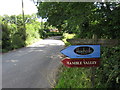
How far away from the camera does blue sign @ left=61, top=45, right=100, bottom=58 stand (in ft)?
10.9

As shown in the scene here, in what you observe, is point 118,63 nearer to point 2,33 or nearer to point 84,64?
point 84,64

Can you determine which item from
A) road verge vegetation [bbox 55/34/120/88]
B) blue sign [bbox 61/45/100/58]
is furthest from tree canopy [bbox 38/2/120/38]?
blue sign [bbox 61/45/100/58]

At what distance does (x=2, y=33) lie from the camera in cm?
1442

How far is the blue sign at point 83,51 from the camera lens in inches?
131

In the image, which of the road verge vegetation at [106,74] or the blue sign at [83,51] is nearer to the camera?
the blue sign at [83,51]

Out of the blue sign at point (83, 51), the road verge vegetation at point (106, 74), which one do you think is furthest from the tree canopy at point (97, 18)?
the blue sign at point (83, 51)

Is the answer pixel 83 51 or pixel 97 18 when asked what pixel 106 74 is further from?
pixel 97 18

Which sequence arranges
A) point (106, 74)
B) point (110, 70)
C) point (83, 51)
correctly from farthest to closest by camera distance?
1. point (106, 74)
2. point (110, 70)
3. point (83, 51)

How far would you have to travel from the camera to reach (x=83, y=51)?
3.38m

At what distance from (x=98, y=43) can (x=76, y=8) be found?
1892mm

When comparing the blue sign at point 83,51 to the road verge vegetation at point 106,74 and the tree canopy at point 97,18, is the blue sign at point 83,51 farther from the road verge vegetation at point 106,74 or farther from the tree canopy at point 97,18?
the tree canopy at point 97,18

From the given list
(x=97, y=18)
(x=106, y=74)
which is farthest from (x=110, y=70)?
(x=97, y=18)

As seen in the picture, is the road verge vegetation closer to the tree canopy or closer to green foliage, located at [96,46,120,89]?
green foliage, located at [96,46,120,89]

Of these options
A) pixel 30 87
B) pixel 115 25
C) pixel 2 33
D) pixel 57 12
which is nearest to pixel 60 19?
pixel 57 12
